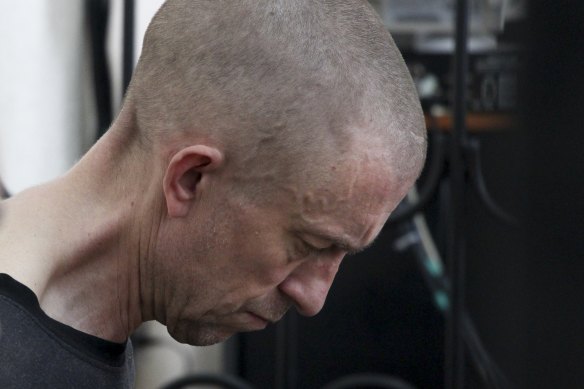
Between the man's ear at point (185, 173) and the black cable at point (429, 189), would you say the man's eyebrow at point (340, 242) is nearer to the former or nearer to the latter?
the man's ear at point (185, 173)

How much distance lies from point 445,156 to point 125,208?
2078mm

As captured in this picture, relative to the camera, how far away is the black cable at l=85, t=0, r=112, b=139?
320 cm

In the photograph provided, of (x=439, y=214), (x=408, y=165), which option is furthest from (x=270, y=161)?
(x=439, y=214)

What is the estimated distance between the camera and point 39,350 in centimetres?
136

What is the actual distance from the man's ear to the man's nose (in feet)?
0.65

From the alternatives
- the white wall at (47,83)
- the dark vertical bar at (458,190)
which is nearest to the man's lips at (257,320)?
the dark vertical bar at (458,190)

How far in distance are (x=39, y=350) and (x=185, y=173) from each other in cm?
31

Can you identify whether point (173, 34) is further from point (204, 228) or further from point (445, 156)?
point (445, 156)

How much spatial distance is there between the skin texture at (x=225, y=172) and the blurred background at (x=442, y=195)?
0.74ft

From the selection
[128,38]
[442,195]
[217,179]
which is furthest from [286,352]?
[217,179]

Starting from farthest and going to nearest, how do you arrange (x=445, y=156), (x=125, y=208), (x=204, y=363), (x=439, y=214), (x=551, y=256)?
(x=439, y=214) → (x=204, y=363) → (x=445, y=156) → (x=125, y=208) → (x=551, y=256)

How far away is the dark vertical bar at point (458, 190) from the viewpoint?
2611mm

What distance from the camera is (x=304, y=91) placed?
4.69 feet

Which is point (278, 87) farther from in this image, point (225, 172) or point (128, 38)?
point (128, 38)
